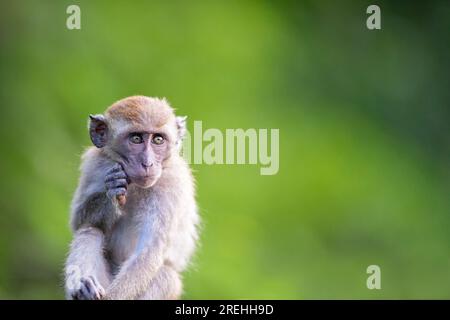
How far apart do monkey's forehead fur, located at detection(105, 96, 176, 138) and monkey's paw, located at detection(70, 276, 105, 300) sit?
2.90 feet

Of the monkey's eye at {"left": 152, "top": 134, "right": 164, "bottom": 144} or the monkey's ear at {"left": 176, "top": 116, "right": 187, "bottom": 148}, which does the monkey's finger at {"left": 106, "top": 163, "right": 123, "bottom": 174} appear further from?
the monkey's ear at {"left": 176, "top": 116, "right": 187, "bottom": 148}

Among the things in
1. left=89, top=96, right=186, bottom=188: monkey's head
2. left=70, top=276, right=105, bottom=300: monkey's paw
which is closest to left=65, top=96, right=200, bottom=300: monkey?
left=89, top=96, right=186, bottom=188: monkey's head

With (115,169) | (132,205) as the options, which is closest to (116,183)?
(115,169)

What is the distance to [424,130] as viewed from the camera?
9.74 metres

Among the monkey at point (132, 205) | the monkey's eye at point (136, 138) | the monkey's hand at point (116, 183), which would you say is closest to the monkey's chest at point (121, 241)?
the monkey at point (132, 205)

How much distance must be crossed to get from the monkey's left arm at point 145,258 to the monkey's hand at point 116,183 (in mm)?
263

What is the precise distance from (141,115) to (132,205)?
0.53 metres

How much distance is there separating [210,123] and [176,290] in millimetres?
2657

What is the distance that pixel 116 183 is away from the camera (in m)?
5.85

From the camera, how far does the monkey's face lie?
590 cm
